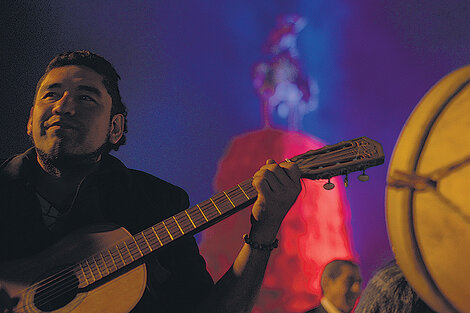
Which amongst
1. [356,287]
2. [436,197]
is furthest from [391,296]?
[356,287]

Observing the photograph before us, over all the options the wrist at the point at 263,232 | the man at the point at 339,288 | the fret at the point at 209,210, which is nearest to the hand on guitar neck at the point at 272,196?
the wrist at the point at 263,232

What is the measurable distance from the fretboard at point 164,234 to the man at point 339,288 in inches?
63.6

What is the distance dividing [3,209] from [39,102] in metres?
0.40

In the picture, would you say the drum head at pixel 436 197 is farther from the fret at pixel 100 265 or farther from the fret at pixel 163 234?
the fret at pixel 100 265

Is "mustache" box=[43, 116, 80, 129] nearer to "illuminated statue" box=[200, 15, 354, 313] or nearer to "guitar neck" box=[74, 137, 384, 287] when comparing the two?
"guitar neck" box=[74, 137, 384, 287]

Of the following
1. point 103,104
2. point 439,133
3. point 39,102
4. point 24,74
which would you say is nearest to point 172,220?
point 103,104

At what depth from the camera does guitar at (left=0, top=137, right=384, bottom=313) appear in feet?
3.33

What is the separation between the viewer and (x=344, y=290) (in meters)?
2.53

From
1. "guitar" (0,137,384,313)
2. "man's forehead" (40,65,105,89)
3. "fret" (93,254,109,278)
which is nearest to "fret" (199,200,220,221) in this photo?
"guitar" (0,137,384,313)

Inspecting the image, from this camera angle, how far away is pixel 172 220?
1.11m

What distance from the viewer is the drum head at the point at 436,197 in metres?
0.50

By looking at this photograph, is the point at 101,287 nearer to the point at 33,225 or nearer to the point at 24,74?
the point at 33,225

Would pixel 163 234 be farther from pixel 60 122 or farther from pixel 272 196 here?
pixel 60 122

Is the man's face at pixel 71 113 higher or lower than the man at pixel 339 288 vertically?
higher
